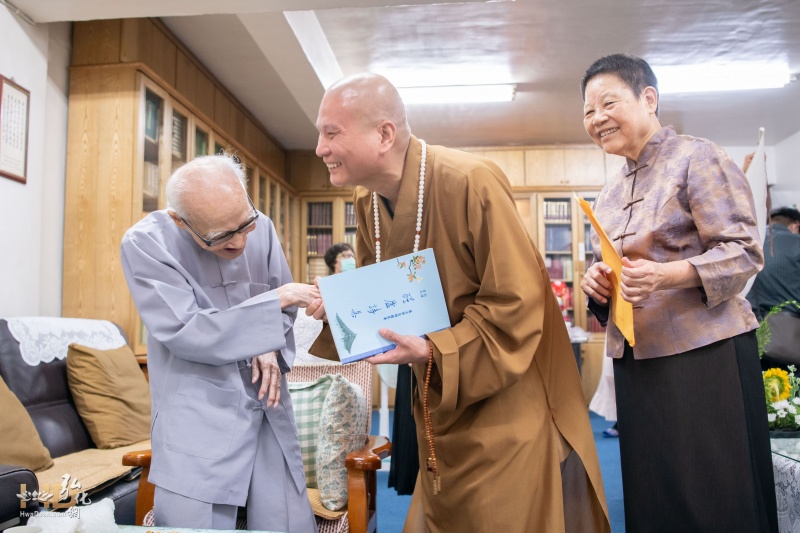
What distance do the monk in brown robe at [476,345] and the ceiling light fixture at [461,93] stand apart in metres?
4.28

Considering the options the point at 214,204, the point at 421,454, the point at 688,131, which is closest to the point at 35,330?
the point at 214,204

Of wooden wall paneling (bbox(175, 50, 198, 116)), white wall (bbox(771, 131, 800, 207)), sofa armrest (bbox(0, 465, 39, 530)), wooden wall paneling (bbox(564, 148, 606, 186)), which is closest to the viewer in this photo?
sofa armrest (bbox(0, 465, 39, 530))

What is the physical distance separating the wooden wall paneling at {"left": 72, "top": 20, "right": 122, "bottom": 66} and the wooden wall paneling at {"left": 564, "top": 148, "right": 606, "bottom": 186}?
4.78 m

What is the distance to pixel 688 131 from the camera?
6.64m

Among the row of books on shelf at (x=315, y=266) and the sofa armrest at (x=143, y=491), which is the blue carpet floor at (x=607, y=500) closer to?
the sofa armrest at (x=143, y=491)

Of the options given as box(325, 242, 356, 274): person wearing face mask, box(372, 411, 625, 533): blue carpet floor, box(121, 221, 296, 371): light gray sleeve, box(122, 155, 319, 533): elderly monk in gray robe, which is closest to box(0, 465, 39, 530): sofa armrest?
box(122, 155, 319, 533): elderly monk in gray robe

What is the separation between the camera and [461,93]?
5.47 metres

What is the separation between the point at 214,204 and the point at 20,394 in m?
1.60

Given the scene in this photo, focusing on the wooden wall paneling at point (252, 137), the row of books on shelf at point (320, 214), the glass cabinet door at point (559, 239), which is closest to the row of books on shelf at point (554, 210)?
the glass cabinet door at point (559, 239)

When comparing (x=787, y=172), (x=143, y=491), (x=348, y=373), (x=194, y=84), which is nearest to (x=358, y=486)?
(x=143, y=491)

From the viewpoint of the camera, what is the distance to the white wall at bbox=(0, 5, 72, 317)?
3051mm

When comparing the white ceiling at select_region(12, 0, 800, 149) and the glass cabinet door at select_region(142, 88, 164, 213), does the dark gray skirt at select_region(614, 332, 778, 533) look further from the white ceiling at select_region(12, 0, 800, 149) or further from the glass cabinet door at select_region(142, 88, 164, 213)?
the glass cabinet door at select_region(142, 88, 164, 213)

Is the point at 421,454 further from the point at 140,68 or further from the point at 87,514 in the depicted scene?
the point at 140,68

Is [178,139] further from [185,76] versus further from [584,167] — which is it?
[584,167]
